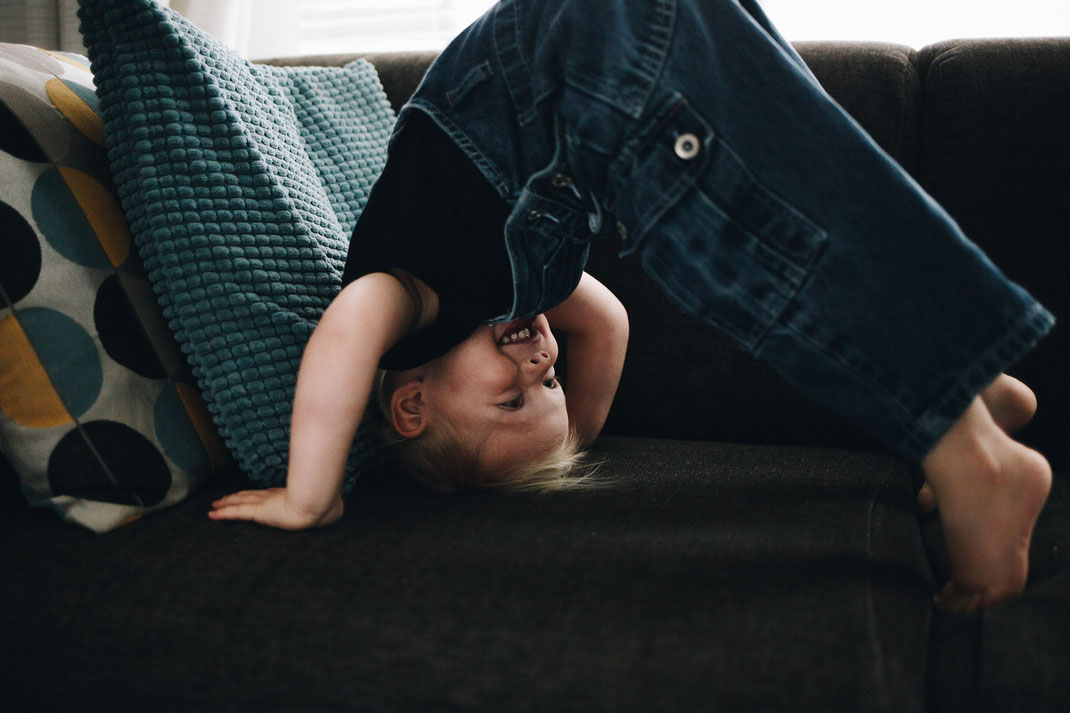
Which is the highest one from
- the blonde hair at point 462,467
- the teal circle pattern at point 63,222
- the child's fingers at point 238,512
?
the teal circle pattern at point 63,222

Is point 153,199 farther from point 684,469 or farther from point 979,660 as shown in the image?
point 979,660

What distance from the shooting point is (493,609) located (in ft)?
2.11

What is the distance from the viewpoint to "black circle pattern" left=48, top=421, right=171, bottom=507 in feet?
2.63

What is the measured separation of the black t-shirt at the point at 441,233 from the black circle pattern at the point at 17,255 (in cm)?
32

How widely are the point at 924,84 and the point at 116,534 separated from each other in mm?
1194

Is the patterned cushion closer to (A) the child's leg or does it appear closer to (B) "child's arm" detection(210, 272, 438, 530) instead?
(B) "child's arm" detection(210, 272, 438, 530)

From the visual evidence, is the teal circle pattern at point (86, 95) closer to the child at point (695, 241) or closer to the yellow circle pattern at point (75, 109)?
the yellow circle pattern at point (75, 109)

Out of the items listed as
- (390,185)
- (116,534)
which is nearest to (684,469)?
(390,185)

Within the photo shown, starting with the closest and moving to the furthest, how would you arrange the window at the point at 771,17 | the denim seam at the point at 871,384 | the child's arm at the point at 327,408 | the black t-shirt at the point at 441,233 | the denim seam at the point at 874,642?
the denim seam at the point at 874,642, the denim seam at the point at 871,384, the child's arm at the point at 327,408, the black t-shirt at the point at 441,233, the window at the point at 771,17

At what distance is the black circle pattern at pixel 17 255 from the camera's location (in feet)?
2.59

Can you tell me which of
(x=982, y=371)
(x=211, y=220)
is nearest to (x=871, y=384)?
(x=982, y=371)

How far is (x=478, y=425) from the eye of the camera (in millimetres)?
958

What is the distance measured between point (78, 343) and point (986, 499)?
897 millimetres

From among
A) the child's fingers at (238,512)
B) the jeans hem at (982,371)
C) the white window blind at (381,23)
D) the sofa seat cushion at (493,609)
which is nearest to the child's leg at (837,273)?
the jeans hem at (982,371)
